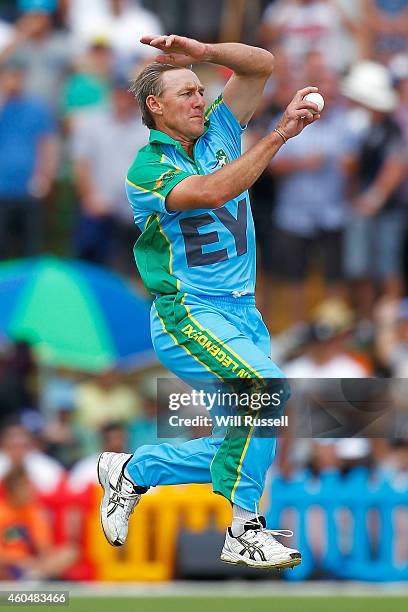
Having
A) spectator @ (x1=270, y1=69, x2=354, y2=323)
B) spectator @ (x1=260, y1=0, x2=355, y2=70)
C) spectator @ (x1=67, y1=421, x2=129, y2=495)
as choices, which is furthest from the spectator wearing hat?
spectator @ (x1=67, y1=421, x2=129, y2=495)

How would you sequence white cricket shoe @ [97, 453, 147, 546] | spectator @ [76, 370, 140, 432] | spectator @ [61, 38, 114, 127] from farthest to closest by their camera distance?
spectator @ [61, 38, 114, 127] → spectator @ [76, 370, 140, 432] → white cricket shoe @ [97, 453, 147, 546]

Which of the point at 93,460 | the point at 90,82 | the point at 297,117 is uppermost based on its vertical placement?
the point at 90,82

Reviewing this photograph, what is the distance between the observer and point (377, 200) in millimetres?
12844

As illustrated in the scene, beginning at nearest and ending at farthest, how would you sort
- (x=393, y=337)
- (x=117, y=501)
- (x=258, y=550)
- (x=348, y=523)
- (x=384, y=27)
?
(x=258, y=550)
(x=117, y=501)
(x=348, y=523)
(x=393, y=337)
(x=384, y=27)

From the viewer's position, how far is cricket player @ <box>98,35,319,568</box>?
267 inches

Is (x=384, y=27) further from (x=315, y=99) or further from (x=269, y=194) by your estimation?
(x=315, y=99)

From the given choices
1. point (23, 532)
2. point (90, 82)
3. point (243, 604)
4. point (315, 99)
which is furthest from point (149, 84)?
point (90, 82)

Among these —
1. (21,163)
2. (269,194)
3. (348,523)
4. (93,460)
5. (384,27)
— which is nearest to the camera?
(348,523)

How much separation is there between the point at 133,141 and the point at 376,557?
13.5 feet

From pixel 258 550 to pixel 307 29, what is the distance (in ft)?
24.0

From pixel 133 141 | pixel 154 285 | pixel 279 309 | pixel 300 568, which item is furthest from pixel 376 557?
pixel 154 285

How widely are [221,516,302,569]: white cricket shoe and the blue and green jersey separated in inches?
43.7

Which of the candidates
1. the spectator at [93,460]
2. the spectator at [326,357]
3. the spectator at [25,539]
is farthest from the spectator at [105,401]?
the spectator at [326,357]

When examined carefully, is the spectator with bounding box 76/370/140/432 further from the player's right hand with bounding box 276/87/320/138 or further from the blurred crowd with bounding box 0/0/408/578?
the player's right hand with bounding box 276/87/320/138
